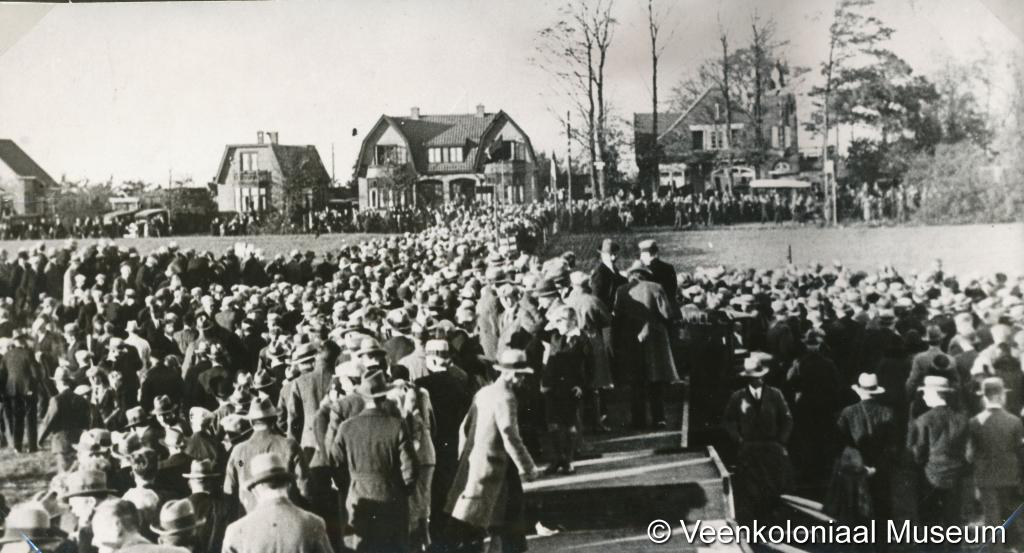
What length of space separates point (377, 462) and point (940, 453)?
2822 millimetres

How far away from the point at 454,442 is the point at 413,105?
1.98m

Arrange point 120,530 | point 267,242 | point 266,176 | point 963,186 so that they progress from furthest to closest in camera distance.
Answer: point 267,242 < point 266,176 < point 963,186 < point 120,530

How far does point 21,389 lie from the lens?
5242mm

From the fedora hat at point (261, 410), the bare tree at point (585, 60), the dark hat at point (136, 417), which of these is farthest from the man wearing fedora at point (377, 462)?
the bare tree at point (585, 60)

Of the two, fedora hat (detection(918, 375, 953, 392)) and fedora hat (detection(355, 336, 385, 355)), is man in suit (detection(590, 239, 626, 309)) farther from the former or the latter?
fedora hat (detection(918, 375, 953, 392))

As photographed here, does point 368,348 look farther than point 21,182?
No

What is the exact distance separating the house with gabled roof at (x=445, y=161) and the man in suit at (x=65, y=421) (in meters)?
1.97

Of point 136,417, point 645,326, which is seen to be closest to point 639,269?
point 645,326

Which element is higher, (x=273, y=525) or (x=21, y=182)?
(x=21, y=182)

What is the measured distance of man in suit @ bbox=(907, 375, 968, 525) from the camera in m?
4.63

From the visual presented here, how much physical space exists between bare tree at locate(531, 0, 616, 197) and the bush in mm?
A: 1721

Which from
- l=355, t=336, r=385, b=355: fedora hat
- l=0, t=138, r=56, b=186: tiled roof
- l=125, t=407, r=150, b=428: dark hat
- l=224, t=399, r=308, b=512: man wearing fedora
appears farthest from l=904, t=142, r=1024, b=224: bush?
l=0, t=138, r=56, b=186: tiled roof

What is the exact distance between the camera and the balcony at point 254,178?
5.35 metres

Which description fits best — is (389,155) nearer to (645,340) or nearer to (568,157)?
(568,157)
